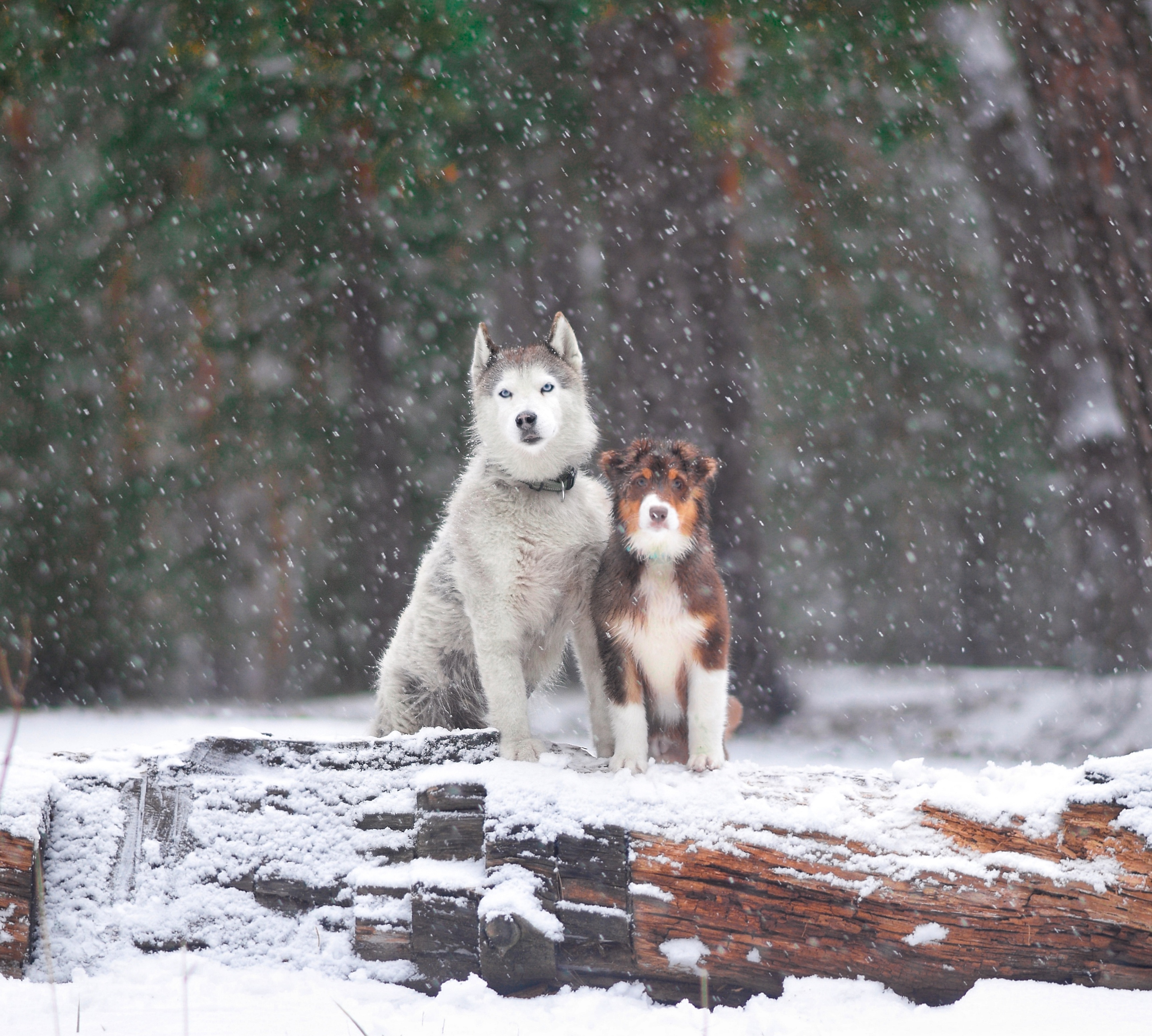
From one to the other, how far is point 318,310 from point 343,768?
665 cm

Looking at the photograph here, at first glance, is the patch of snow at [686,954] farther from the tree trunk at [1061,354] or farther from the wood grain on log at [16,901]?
the tree trunk at [1061,354]

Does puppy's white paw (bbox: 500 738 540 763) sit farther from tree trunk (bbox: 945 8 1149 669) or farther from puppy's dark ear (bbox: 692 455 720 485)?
tree trunk (bbox: 945 8 1149 669)

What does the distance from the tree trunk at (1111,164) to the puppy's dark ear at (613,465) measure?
11.1 feet

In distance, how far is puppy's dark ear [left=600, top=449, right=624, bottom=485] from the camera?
364 cm

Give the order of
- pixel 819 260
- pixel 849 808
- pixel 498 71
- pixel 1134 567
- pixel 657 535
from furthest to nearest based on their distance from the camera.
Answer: pixel 819 260 < pixel 498 71 < pixel 1134 567 < pixel 657 535 < pixel 849 808

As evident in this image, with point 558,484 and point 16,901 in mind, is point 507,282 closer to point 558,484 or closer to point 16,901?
point 558,484

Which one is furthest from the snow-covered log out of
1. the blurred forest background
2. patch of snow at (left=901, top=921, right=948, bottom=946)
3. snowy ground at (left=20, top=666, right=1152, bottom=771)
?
the blurred forest background

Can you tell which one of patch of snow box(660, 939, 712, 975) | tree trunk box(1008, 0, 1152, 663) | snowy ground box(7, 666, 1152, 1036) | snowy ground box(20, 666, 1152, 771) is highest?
tree trunk box(1008, 0, 1152, 663)

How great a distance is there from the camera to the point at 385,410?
1004cm

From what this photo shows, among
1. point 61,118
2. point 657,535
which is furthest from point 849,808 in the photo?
point 61,118

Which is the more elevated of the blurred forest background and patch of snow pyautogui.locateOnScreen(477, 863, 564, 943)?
the blurred forest background

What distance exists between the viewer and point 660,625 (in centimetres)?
354

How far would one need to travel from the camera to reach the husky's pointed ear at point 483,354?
13.5ft

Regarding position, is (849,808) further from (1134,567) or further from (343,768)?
(1134,567)
